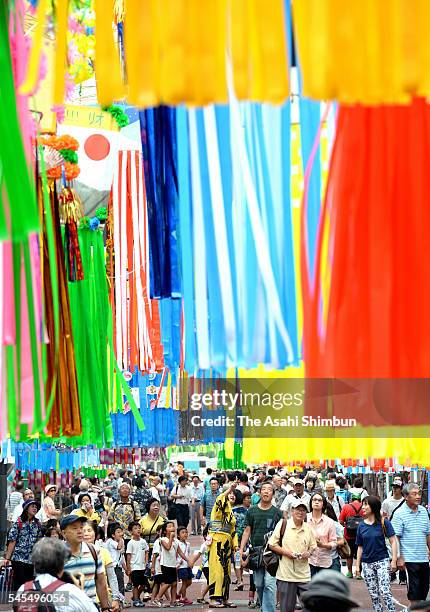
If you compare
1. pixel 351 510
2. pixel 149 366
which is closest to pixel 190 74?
pixel 149 366

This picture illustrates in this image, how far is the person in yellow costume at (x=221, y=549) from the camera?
1266 centimetres

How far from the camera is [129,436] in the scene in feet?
32.9

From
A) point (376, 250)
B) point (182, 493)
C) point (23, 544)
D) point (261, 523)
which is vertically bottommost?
point (182, 493)

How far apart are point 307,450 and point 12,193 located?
1631mm

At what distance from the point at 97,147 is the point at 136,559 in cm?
861

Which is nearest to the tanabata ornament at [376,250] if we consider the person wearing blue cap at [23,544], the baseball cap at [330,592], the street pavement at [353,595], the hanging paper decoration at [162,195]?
the hanging paper decoration at [162,195]

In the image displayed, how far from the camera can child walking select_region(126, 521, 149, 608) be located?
13203mm

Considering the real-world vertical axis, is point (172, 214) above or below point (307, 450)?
above

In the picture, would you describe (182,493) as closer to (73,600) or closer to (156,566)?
(156,566)

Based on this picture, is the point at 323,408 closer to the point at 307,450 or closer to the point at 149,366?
the point at 307,450

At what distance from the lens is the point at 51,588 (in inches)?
198

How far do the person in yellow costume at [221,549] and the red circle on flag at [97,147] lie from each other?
7595 mm

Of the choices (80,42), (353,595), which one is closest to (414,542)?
(353,595)

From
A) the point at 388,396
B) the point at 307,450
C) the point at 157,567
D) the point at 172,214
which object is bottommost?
the point at 157,567
